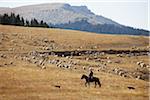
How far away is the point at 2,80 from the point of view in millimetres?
42375

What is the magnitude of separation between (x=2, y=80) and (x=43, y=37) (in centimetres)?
4902

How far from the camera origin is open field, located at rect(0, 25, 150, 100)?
3925cm

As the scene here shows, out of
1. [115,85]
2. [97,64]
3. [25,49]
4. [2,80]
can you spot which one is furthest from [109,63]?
[2,80]

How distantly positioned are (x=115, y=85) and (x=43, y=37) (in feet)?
155

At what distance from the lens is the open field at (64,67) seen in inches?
1545

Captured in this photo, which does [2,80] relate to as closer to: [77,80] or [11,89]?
[11,89]

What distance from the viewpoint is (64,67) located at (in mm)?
55188

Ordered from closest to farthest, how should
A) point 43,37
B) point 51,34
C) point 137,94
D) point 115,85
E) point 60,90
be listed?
point 60,90 → point 137,94 → point 115,85 → point 43,37 → point 51,34

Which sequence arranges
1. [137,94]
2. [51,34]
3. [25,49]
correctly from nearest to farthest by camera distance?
[137,94] < [25,49] < [51,34]

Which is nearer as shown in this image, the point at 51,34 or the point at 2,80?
the point at 2,80

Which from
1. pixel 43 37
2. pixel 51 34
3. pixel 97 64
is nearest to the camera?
pixel 97 64

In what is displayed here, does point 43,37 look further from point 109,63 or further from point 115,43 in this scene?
point 109,63

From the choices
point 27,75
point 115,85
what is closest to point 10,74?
point 27,75

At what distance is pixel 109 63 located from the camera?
6800cm
